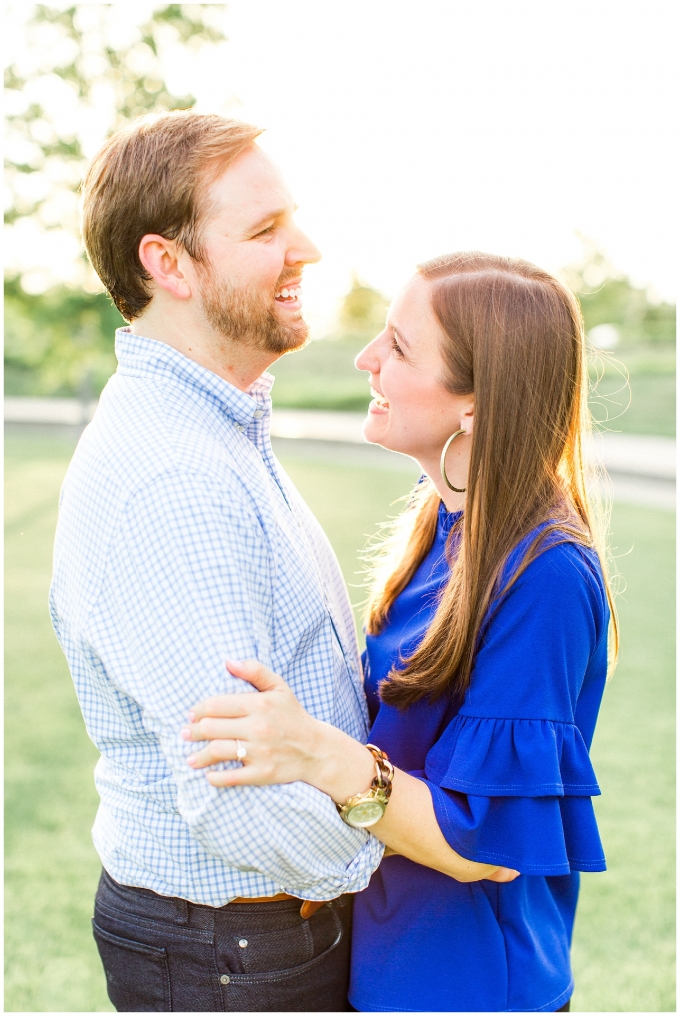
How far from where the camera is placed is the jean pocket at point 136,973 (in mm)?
1778

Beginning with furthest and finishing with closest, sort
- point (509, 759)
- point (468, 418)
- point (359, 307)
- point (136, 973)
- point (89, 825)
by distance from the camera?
point (359, 307) < point (89, 825) < point (468, 418) < point (136, 973) < point (509, 759)

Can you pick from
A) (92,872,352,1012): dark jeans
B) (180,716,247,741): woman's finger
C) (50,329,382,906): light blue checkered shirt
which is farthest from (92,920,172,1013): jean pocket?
(180,716,247,741): woman's finger

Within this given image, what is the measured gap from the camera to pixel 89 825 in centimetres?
466

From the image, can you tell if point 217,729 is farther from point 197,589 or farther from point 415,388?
point 415,388

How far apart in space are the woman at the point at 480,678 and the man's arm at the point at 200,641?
2.8 inches

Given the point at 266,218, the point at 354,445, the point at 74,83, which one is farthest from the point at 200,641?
the point at 354,445

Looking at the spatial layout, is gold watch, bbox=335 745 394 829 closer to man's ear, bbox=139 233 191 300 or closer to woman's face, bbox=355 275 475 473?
woman's face, bbox=355 275 475 473

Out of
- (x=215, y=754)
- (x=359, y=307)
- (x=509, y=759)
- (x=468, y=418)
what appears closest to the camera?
(x=215, y=754)

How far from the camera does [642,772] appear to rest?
538 cm

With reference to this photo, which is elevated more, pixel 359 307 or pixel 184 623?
pixel 184 623

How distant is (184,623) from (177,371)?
23.2 inches

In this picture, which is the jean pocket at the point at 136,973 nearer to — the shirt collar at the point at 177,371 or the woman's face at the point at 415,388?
the shirt collar at the point at 177,371

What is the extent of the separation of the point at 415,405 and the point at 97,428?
0.78 meters

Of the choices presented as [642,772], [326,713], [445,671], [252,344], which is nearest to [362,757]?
[326,713]
